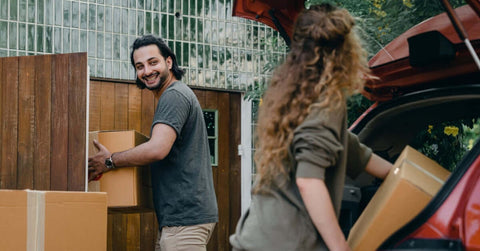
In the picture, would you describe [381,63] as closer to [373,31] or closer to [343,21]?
[343,21]

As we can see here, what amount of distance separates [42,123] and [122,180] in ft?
1.78

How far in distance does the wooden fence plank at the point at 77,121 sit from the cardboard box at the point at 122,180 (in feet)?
0.62

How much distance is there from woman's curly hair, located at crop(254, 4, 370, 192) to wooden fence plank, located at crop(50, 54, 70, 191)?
167cm

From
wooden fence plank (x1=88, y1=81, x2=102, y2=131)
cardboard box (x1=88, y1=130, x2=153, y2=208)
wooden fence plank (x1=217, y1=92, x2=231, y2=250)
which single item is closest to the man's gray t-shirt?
cardboard box (x1=88, y1=130, x2=153, y2=208)

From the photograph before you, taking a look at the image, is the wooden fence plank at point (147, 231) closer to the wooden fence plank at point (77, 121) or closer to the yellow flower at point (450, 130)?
the yellow flower at point (450, 130)

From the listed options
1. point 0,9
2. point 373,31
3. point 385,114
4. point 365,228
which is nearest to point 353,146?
point 365,228

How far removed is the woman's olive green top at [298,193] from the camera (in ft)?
7.94

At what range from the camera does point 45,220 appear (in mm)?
3580

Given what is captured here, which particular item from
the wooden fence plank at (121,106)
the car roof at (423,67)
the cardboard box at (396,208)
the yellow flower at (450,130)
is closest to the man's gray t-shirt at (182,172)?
the car roof at (423,67)

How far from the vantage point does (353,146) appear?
287 cm

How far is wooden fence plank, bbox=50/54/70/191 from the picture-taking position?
157 inches

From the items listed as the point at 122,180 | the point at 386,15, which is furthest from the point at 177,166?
the point at 386,15

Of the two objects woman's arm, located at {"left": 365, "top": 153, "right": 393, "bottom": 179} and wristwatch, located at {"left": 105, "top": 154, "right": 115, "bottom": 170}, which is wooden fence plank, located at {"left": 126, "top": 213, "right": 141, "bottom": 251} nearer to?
wristwatch, located at {"left": 105, "top": 154, "right": 115, "bottom": 170}

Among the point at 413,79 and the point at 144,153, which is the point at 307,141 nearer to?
the point at 413,79
